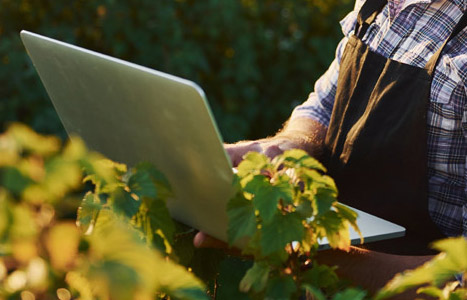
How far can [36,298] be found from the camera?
2.05 feet

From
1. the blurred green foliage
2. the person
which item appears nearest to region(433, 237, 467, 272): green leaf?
the person

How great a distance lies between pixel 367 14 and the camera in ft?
6.15

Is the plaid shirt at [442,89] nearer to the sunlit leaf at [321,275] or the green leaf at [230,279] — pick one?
the green leaf at [230,279]

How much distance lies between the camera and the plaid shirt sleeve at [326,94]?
77.2 inches

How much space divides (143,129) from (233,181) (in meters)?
0.18

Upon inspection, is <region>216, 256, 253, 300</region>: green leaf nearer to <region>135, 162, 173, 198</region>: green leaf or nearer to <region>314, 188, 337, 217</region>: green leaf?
<region>135, 162, 173, 198</region>: green leaf

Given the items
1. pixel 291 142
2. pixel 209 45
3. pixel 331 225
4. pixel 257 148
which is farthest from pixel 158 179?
pixel 209 45

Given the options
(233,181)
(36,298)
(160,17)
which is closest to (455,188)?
(233,181)

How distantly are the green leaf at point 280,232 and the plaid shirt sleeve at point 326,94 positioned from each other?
42.5 inches

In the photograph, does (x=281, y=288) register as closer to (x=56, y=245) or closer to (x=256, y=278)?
(x=256, y=278)

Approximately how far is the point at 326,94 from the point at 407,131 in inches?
18.8

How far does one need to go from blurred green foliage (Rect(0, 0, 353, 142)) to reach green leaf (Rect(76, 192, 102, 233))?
270cm

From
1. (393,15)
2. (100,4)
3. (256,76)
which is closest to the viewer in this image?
(393,15)

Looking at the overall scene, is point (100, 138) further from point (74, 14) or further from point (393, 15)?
point (74, 14)
